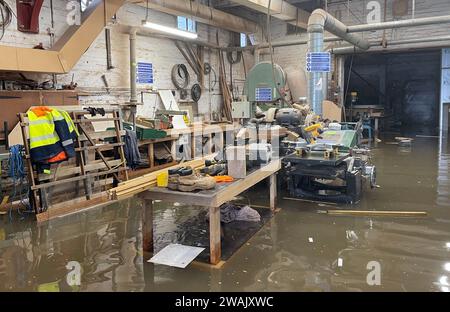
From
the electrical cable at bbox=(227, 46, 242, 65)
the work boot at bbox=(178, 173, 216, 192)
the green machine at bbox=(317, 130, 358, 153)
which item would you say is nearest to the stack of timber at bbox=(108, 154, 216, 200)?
the work boot at bbox=(178, 173, 216, 192)

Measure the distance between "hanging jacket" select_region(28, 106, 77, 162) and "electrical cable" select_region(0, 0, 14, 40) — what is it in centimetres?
206

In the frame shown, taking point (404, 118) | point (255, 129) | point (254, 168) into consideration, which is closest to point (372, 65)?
point (404, 118)

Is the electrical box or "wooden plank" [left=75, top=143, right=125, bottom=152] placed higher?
the electrical box

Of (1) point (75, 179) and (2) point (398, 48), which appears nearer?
(1) point (75, 179)

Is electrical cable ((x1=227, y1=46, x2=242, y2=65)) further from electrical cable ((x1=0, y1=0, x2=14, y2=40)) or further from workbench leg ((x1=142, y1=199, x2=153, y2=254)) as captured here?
workbench leg ((x1=142, y1=199, x2=153, y2=254))

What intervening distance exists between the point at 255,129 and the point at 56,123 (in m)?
2.16

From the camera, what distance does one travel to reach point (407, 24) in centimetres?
699

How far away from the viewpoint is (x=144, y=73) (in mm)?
7246

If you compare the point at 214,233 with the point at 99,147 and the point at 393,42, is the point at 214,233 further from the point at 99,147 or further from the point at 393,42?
the point at 393,42

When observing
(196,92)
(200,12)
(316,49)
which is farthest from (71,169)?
(196,92)

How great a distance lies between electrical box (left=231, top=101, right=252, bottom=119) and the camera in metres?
7.60

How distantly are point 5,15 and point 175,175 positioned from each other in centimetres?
396

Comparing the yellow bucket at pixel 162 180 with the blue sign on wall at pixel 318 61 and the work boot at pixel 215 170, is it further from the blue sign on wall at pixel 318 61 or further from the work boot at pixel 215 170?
the blue sign on wall at pixel 318 61

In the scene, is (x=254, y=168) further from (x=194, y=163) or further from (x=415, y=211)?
(x=415, y=211)
